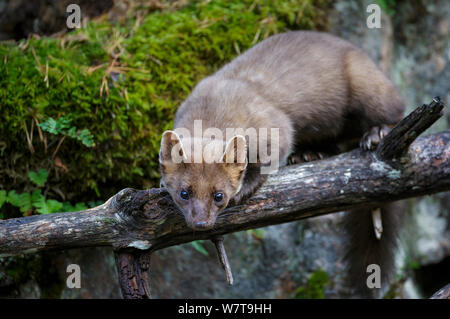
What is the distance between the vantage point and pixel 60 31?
5.81 metres

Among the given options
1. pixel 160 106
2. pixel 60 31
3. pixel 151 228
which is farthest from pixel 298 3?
pixel 151 228

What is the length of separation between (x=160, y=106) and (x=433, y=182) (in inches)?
103

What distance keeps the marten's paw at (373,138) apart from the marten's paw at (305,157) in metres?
0.62

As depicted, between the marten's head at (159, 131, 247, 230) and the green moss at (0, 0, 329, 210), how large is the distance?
1.24 m

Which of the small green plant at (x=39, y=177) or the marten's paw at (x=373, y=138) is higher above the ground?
→ the marten's paw at (x=373, y=138)

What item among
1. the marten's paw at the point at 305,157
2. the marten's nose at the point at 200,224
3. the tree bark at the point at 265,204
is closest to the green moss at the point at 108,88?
the tree bark at the point at 265,204

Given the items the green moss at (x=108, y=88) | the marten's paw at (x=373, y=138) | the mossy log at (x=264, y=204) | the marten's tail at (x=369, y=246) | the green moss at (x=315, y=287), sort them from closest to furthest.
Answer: the mossy log at (x=264, y=204) → the marten's paw at (x=373, y=138) → the marten's tail at (x=369, y=246) → the green moss at (x=108, y=88) → the green moss at (x=315, y=287)

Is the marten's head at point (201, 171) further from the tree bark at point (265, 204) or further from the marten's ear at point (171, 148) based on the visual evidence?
the tree bark at point (265, 204)

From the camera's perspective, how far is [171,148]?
3.58 m

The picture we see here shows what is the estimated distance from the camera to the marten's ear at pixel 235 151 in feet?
11.5

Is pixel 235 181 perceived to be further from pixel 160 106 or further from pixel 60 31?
pixel 60 31

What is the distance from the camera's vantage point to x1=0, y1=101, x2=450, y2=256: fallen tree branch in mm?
3438

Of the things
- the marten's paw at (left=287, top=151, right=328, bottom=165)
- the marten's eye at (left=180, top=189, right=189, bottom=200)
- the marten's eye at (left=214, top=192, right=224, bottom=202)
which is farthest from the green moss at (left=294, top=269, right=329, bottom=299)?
the marten's eye at (left=180, top=189, right=189, bottom=200)

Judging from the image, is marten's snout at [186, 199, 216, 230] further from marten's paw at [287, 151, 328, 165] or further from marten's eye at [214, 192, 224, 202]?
marten's paw at [287, 151, 328, 165]
